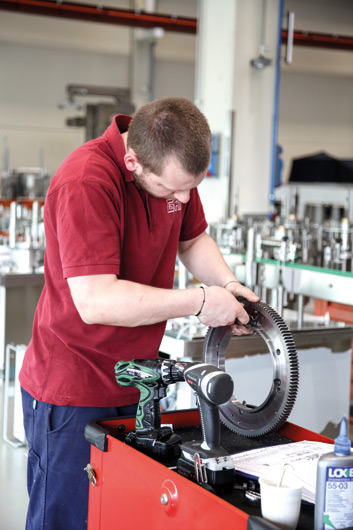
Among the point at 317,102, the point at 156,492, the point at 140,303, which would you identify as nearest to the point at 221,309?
the point at 140,303

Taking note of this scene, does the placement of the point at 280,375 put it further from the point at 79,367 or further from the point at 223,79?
the point at 223,79

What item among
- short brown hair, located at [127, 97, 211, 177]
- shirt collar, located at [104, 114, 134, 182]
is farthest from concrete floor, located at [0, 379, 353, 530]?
short brown hair, located at [127, 97, 211, 177]

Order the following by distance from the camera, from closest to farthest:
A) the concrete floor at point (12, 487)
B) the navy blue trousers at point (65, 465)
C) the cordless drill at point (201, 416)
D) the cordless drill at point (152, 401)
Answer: the cordless drill at point (201, 416) < the cordless drill at point (152, 401) < the navy blue trousers at point (65, 465) < the concrete floor at point (12, 487)

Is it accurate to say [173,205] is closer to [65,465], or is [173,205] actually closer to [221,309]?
[221,309]

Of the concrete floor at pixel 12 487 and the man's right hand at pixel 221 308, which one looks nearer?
the man's right hand at pixel 221 308

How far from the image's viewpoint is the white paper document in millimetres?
1065

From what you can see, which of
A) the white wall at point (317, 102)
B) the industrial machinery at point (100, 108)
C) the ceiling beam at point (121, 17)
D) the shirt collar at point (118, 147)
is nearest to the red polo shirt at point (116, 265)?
the shirt collar at point (118, 147)

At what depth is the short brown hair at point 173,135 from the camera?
48.0 inches

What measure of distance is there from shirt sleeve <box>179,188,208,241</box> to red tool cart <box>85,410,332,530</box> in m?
0.46

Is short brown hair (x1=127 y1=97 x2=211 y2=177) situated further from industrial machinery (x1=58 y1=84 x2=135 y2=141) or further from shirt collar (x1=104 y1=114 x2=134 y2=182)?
industrial machinery (x1=58 y1=84 x2=135 y2=141)

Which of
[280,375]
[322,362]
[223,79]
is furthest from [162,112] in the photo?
[223,79]

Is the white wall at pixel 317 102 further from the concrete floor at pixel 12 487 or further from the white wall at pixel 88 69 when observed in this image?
the concrete floor at pixel 12 487

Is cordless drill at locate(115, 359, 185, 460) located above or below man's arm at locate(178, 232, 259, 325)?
below

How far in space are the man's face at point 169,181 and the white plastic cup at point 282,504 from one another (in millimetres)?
590
